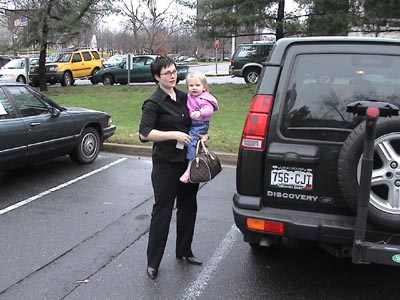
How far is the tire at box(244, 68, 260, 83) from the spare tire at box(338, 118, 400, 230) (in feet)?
60.6

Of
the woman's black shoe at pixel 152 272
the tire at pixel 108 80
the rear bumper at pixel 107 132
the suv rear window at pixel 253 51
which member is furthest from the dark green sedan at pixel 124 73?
the woman's black shoe at pixel 152 272

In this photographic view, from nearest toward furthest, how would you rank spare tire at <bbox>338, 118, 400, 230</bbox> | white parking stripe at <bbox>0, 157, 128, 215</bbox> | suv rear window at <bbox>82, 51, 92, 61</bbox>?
spare tire at <bbox>338, 118, 400, 230</bbox>, white parking stripe at <bbox>0, 157, 128, 215</bbox>, suv rear window at <bbox>82, 51, 92, 61</bbox>

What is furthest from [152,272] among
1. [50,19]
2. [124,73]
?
[124,73]

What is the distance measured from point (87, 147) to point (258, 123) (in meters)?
4.72

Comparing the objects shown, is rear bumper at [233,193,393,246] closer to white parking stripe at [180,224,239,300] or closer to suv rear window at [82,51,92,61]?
white parking stripe at [180,224,239,300]

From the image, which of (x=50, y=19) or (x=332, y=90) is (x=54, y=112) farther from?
(x=50, y=19)

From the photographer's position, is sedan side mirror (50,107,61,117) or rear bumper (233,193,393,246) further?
sedan side mirror (50,107,61,117)

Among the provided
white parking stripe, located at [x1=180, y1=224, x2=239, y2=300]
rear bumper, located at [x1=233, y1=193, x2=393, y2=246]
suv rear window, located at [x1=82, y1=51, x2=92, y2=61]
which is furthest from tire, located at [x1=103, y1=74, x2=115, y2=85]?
rear bumper, located at [x1=233, y1=193, x2=393, y2=246]

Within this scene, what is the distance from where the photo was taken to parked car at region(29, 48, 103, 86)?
22172mm

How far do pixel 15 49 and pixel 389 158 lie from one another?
58.6 ft

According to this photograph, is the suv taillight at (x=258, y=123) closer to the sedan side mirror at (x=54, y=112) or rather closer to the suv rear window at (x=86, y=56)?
the sedan side mirror at (x=54, y=112)

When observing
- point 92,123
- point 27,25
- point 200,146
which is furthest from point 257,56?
point 200,146

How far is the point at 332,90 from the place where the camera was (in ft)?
9.64

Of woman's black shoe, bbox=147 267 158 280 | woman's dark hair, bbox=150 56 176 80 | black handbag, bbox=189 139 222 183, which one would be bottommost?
woman's black shoe, bbox=147 267 158 280
